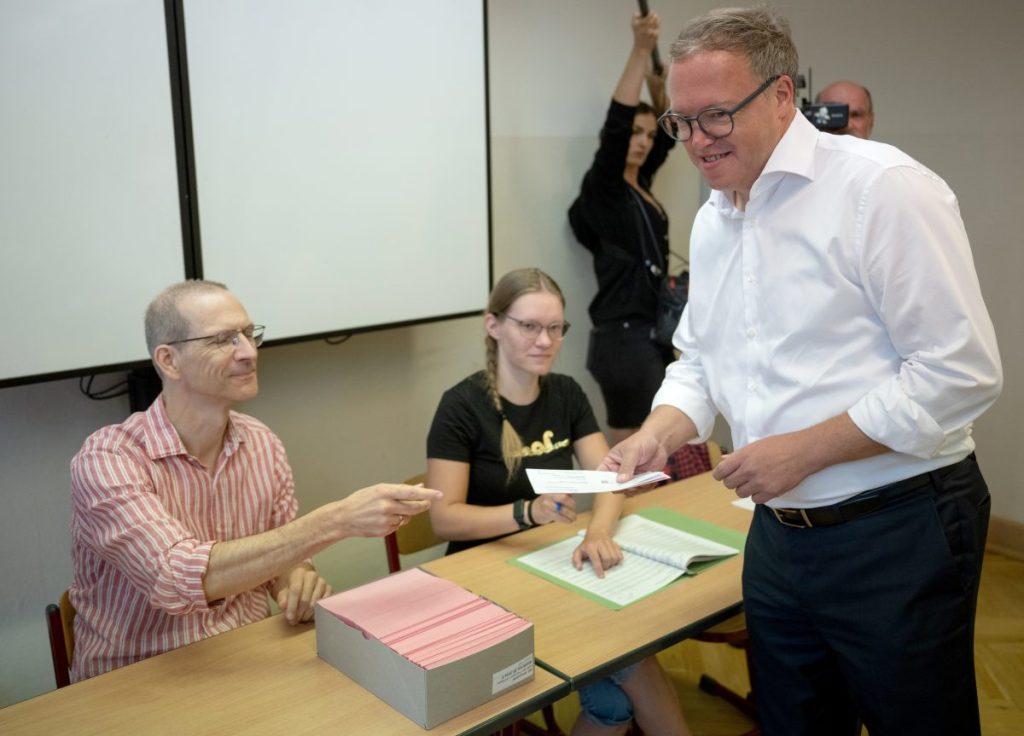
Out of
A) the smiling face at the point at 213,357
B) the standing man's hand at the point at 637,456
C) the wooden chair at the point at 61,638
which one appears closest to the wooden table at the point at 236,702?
the wooden chair at the point at 61,638

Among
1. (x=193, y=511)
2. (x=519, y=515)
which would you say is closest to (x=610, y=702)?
(x=519, y=515)

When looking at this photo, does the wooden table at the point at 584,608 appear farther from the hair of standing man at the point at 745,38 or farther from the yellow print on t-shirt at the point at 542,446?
the hair of standing man at the point at 745,38

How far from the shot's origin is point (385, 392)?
3.52m

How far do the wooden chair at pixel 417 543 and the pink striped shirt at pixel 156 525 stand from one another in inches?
16.3

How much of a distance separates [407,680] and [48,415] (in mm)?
1823

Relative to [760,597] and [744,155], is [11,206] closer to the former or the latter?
[744,155]

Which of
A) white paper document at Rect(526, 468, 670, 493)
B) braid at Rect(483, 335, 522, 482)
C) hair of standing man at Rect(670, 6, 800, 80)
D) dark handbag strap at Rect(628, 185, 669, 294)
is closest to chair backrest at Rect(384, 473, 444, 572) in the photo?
braid at Rect(483, 335, 522, 482)

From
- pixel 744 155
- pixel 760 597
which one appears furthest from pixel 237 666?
pixel 744 155

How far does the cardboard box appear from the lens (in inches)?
55.4

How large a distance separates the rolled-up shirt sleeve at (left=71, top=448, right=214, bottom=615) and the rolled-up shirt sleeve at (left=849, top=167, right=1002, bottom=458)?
120cm

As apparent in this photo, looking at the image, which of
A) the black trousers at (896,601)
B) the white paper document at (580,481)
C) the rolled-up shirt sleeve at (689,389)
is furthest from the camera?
the rolled-up shirt sleeve at (689,389)

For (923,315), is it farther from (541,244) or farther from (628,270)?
(541,244)

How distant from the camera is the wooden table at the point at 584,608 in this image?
1659 millimetres

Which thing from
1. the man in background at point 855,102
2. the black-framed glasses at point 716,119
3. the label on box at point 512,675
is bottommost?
Result: the label on box at point 512,675
